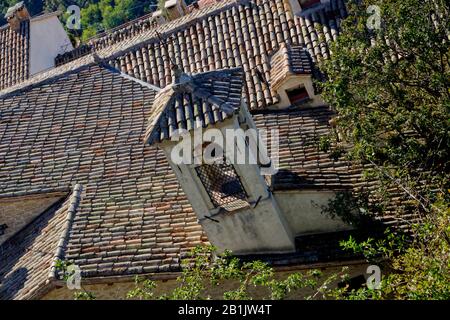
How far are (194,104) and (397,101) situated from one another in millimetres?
4265

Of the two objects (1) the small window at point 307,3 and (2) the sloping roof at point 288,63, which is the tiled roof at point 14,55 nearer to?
(1) the small window at point 307,3

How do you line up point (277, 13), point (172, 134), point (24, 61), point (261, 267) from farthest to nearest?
point (24, 61) < point (277, 13) < point (172, 134) < point (261, 267)

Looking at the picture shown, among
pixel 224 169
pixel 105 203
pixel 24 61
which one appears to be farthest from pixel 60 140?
pixel 24 61

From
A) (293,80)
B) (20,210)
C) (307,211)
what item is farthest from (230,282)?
(20,210)

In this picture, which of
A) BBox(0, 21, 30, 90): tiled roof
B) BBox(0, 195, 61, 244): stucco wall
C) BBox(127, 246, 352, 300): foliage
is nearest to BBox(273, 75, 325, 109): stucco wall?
BBox(127, 246, 352, 300): foliage

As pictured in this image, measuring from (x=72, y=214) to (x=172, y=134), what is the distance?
4.04m

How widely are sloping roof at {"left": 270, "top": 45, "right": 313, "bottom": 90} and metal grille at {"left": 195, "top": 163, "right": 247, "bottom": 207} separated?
4.00 m

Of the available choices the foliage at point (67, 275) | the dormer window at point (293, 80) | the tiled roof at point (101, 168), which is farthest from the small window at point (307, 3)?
the foliage at point (67, 275)

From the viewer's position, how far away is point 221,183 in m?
13.6

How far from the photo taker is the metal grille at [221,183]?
42.4ft

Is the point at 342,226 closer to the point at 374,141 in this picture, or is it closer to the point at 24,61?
the point at 374,141

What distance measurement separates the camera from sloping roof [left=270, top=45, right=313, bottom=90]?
648 inches

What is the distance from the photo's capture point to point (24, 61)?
3067cm

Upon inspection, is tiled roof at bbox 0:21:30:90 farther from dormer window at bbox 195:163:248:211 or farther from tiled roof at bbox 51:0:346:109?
dormer window at bbox 195:163:248:211
